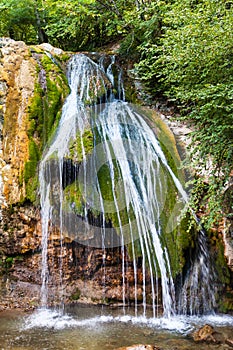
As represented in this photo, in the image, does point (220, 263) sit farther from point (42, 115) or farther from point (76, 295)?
point (42, 115)

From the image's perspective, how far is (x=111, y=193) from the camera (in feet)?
17.0

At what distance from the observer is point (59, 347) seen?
3.71 metres

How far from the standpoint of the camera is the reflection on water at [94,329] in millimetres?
3787

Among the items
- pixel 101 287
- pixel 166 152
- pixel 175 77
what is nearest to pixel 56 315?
pixel 101 287

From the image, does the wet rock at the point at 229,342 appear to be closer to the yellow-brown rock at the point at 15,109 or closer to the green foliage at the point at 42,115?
the green foliage at the point at 42,115

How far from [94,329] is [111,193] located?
78.0 inches

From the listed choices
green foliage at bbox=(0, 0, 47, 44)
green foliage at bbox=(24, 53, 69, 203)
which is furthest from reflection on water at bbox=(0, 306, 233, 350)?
green foliage at bbox=(0, 0, 47, 44)

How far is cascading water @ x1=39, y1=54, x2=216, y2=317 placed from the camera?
4.92 m

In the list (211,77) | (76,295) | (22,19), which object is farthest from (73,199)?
(22,19)

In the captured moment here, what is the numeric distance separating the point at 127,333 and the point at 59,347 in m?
0.89

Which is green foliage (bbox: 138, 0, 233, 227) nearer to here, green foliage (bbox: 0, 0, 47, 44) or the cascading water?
the cascading water

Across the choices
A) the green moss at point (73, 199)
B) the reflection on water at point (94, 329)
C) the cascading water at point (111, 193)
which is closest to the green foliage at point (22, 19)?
the cascading water at point (111, 193)

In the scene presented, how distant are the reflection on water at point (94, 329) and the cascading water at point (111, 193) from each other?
1.10 feet

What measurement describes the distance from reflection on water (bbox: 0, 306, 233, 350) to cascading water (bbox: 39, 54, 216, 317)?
33 cm
